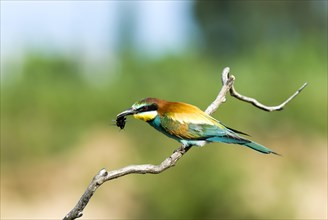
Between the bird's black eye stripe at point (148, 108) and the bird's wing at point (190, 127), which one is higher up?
the bird's black eye stripe at point (148, 108)

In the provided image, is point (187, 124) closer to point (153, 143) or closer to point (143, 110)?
point (143, 110)

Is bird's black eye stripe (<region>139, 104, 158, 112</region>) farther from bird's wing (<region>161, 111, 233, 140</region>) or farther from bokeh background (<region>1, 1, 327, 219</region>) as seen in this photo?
bokeh background (<region>1, 1, 327, 219</region>)

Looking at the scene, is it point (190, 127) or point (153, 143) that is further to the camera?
point (153, 143)

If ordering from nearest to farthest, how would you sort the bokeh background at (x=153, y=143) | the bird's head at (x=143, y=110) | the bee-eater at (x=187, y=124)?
the bird's head at (x=143, y=110), the bee-eater at (x=187, y=124), the bokeh background at (x=153, y=143)

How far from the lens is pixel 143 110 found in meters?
1.73

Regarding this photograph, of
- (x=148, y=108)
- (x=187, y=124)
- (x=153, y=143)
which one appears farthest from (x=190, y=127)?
(x=153, y=143)

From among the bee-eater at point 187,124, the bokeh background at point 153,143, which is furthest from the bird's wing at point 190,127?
the bokeh background at point 153,143

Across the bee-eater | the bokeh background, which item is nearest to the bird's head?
Answer: the bee-eater

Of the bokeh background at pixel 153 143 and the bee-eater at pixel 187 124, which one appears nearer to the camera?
the bee-eater at pixel 187 124

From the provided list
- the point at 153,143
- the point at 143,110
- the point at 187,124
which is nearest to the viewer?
the point at 143,110

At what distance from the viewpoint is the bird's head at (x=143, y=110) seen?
1.70m

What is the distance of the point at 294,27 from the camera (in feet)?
49.4

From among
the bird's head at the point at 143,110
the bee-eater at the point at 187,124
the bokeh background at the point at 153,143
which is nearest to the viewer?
the bird's head at the point at 143,110

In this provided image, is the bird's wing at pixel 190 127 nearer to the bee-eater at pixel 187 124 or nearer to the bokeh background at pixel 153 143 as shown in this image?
the bee-eater at pixel 187 124
